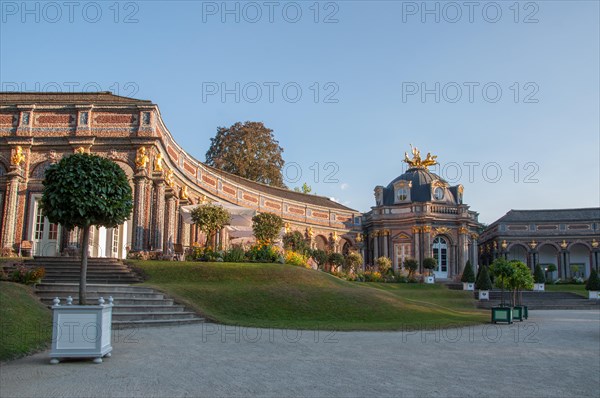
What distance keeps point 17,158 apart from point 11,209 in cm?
221

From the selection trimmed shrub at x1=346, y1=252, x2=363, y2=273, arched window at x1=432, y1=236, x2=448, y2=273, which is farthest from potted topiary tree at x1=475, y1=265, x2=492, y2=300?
arched window at x1=432, y1=236, x2=448, y2=273

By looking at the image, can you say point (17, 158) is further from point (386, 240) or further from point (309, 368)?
point (386, 240)

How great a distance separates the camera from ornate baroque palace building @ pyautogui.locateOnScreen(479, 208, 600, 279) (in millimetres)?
52062

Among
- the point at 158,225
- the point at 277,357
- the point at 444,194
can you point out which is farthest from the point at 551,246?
the point at 277,357

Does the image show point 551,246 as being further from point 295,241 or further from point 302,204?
point 295,241

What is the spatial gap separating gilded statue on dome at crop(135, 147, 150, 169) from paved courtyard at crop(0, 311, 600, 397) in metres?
12.1

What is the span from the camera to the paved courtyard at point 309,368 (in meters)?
6.54

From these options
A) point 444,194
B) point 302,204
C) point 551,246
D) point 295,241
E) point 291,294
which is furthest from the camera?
point 551,246

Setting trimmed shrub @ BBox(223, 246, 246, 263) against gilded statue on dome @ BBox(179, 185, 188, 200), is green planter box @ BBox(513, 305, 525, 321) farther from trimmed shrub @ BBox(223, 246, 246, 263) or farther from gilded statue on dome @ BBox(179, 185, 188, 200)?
gilded statue on dome @ BBox(179, 185, 188, 200)

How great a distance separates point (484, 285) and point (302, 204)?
16582 mm

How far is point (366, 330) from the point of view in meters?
13.9

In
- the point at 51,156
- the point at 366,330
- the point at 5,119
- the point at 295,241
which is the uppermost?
the point at 5,119

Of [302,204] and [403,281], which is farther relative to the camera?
[302,204]

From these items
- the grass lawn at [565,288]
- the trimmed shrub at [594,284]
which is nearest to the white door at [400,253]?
the grass lawn at [565,288]
